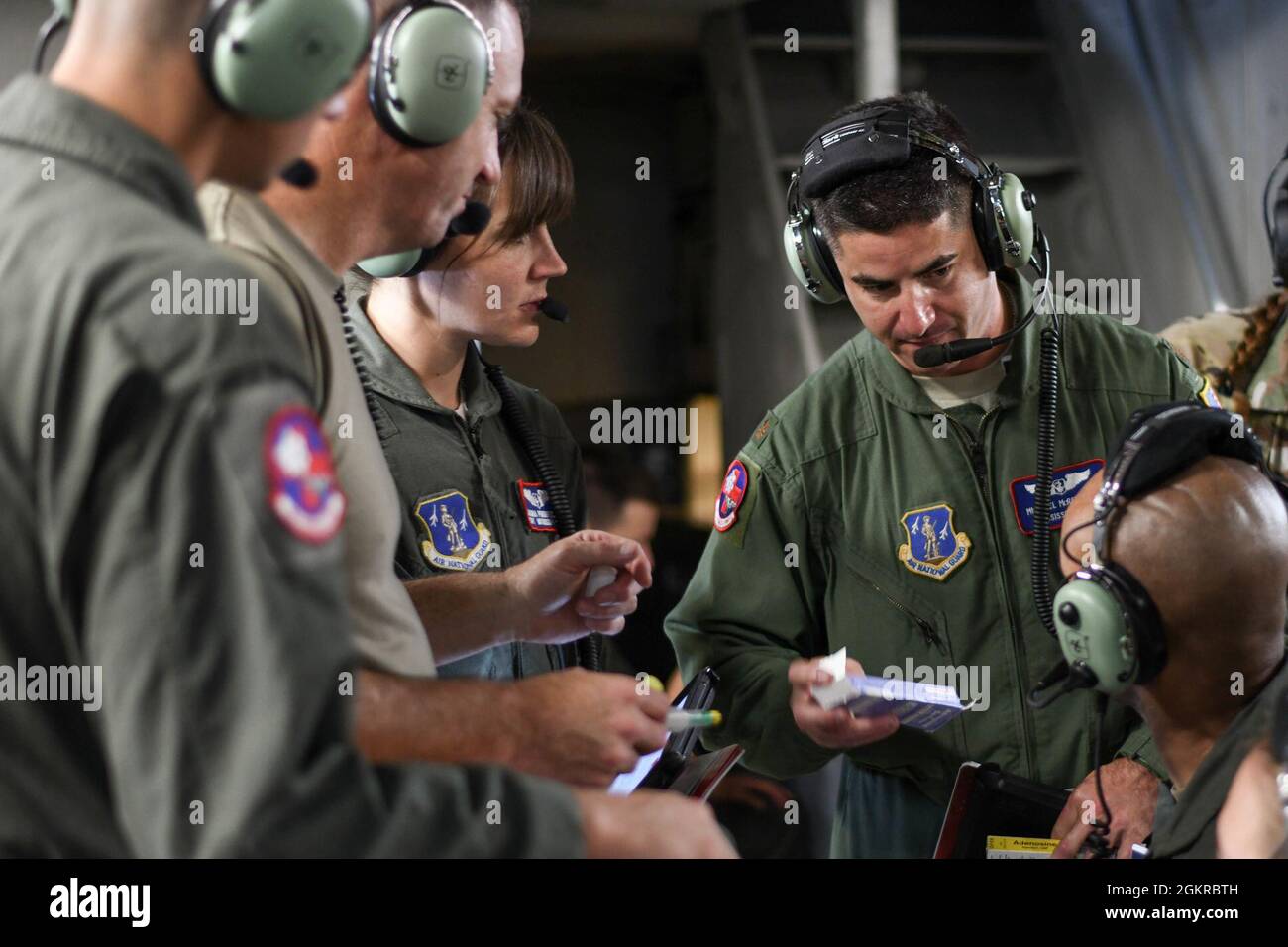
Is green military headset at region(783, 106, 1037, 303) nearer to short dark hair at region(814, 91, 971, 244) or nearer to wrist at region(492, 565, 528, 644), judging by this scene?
short dark hair at region(814, 91, 971, 244)

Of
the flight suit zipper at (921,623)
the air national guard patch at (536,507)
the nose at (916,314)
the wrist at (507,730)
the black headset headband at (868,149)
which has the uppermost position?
the black headset headband at (868,149)

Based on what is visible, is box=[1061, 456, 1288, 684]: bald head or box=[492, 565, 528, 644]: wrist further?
box=[492, 565, 528, 644]: wrist

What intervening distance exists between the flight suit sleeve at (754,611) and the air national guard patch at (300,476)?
1097 mm

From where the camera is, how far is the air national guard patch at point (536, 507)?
2053 millimetres

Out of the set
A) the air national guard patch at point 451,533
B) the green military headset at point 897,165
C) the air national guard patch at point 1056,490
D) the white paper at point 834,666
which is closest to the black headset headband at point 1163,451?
the white paper at point 834,666

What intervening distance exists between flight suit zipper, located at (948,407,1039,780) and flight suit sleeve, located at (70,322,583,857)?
1184 mm

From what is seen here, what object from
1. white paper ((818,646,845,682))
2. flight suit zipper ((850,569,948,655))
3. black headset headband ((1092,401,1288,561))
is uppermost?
black headset headband ((1092,401,1288,561))

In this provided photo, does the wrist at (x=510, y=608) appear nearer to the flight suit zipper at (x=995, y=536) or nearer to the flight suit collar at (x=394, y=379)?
the flight suit collar at (x=394, y=379)

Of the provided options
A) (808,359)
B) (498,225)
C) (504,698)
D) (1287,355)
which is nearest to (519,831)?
(504,698)

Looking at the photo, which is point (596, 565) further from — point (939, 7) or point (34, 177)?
A: point (939, 7)

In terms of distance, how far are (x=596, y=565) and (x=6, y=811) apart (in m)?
0.89

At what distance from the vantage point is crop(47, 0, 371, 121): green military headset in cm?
89

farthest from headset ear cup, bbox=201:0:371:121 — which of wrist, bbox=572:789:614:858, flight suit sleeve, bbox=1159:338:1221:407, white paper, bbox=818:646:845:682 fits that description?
flight suit sleeve, bbox=1159:338:1221:407

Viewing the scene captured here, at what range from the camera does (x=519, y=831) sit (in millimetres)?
848
